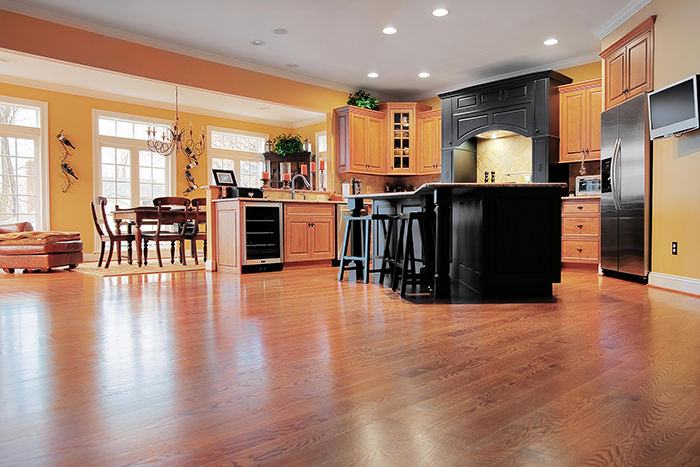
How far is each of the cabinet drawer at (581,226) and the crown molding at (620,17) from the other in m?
2.07

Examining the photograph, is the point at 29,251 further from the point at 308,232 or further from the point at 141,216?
the point at 308,232

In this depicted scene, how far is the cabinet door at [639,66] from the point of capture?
4461mm

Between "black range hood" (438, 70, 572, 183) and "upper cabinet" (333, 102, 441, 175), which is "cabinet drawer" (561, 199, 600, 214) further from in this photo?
"upper cabinet" (333, 102, 441, 175)

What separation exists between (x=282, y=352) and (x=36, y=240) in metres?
5.17

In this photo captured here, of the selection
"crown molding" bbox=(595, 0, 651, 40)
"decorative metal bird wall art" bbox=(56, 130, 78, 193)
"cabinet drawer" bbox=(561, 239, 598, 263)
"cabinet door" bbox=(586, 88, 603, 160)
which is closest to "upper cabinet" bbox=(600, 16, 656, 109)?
"crown molding" bbox=(595, 0, 651, 40)

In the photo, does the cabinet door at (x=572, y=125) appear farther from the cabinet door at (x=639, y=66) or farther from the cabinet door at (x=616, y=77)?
the cabinet door at (x=639, y=66)

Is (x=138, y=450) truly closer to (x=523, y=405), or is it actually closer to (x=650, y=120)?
(x=523, y=405)

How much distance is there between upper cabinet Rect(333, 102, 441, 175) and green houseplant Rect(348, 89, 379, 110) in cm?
12

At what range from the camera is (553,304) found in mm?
3311

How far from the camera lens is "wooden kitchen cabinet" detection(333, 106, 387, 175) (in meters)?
7.58

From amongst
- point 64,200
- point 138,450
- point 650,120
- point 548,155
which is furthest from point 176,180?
point 138,450

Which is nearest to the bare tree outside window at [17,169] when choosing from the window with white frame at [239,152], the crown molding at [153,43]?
the window with white frame at [239,152]

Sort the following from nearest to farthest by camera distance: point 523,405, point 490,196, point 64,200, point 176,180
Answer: point 523,405 < point 490,196 < point 64,200 < point 176,180

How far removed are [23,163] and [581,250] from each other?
8.09 m
